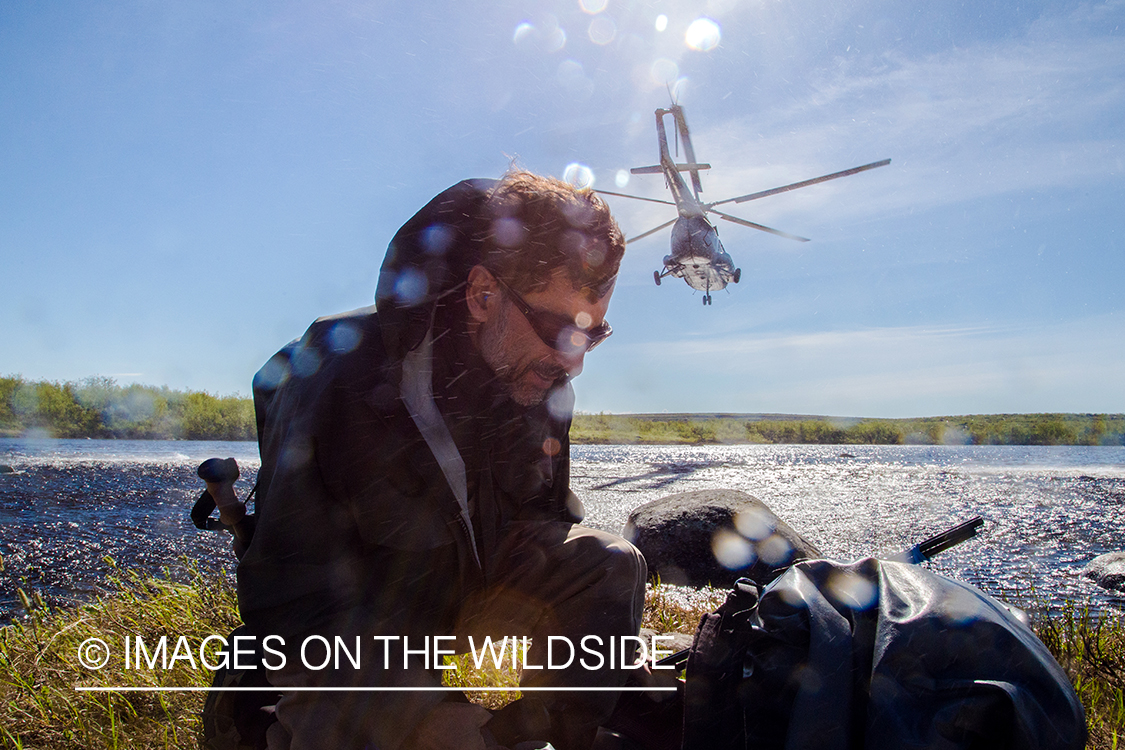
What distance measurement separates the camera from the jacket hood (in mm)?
1586

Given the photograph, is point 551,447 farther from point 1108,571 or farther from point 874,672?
point 1108,571

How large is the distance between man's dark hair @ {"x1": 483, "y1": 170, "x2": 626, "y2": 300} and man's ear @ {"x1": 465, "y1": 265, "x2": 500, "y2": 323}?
0.10ft

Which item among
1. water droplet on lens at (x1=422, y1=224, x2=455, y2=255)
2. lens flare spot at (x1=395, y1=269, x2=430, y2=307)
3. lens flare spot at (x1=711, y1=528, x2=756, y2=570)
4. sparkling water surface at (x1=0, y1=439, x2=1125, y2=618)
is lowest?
sparkling water surface at (x1=0, y1=439, x2=1125, y2=618)

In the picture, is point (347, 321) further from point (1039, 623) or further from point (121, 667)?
point (1039, 623)

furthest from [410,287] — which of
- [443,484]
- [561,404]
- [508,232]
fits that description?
[561,404]

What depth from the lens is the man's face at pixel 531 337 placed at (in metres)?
1.77

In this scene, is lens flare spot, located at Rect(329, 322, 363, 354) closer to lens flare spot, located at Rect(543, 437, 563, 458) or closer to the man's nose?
the man's nose

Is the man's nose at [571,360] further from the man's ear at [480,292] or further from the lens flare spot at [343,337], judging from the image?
the lens flare spot at [343,337]

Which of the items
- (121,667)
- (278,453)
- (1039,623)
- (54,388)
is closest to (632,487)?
(1039,623)

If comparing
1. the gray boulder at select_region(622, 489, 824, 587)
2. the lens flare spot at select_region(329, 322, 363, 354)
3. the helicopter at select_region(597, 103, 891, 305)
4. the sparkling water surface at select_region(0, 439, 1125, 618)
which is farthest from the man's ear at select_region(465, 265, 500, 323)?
the helicopter at select_region(597, 103, 891, 305)

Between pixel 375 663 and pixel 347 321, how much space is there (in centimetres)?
88

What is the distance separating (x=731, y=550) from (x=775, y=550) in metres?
0.40

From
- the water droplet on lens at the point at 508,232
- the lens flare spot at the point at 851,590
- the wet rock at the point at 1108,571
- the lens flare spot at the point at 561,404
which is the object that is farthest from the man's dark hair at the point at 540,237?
the wet rock at the point at 1108,571

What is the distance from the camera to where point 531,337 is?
Answer: 5.91 ft
